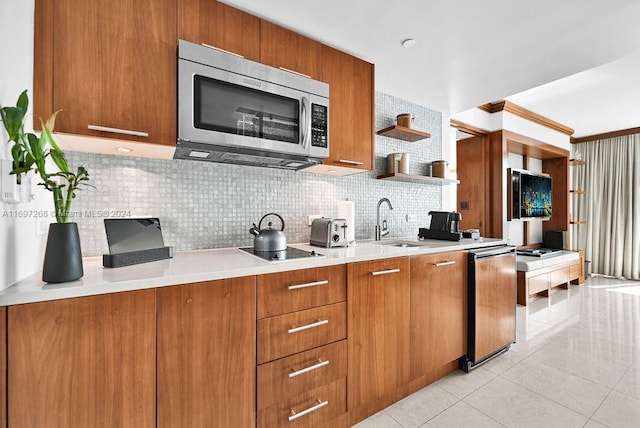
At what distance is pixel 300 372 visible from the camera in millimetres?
1392

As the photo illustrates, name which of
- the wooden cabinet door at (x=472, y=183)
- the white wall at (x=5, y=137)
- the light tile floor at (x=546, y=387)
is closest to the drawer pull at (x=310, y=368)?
the light tile floor at (x=546, y=387)

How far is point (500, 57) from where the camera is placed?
85.0 inches

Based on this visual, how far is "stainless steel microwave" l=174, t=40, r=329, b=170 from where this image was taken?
1441 mm

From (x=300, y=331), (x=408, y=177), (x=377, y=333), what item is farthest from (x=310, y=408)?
(x=408, y=177)

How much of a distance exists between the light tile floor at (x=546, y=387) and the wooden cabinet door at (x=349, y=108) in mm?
1622

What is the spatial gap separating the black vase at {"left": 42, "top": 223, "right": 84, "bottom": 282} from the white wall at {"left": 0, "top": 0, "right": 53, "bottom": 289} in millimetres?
108

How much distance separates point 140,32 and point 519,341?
3668 mm

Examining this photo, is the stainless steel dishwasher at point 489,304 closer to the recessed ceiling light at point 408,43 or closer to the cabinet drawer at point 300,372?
the cabinet drawer at point 300,372

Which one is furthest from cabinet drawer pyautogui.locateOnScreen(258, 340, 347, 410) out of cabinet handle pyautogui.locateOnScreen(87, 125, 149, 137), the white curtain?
the white curtain

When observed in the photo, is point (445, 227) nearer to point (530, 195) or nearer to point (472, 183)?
point (472, 183)

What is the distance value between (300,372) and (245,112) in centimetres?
136

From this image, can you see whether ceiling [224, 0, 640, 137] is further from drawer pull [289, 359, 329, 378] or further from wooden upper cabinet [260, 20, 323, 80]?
drawer pull [289, 359, 329, 378]

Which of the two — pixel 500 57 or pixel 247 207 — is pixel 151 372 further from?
pixel 500 57

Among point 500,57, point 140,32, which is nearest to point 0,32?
point 140,32
